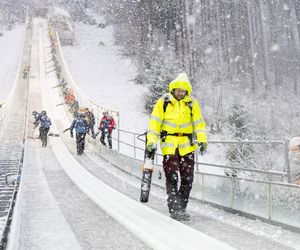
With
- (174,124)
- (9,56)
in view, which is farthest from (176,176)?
(9,56)

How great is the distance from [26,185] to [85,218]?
13.0 feet

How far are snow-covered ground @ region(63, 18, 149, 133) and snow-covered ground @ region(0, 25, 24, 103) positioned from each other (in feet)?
20.1

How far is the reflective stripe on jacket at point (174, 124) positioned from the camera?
6230mm

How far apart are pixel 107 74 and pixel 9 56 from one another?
682 inches

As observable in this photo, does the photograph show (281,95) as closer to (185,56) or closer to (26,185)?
(185,56)

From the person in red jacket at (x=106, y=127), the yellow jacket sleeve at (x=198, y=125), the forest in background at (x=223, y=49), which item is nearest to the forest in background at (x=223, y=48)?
the forest in background at (x=223, y=49)

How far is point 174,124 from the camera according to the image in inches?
246

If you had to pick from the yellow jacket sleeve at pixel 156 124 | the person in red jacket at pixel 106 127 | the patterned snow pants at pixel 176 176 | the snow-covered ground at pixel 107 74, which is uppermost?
the snow-covered ground at pixel 107 74

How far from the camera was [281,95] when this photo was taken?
53188 millimetres

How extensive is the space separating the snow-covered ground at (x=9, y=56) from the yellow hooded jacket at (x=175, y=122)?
35.7 meters

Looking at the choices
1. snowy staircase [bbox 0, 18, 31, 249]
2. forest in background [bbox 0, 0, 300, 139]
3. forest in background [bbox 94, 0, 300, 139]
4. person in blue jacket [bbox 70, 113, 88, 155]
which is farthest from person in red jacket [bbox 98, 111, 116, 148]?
forest in background [bbox 0, 0, 300, 139]

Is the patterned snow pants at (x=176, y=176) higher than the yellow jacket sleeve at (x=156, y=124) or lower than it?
lower

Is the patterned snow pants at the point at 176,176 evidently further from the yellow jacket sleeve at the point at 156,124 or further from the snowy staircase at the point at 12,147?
the snowy staircase at the point at 12,147

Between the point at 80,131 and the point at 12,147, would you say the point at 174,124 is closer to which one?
the point at 12,147
